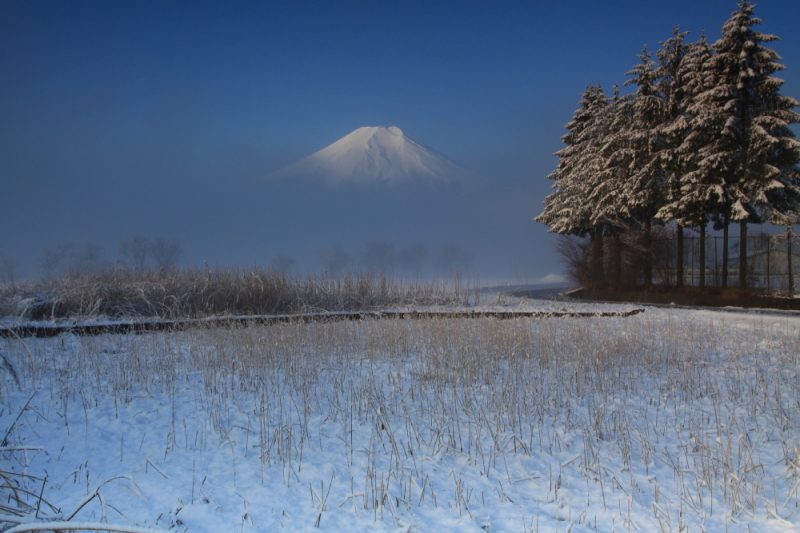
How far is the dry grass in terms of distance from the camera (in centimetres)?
1044

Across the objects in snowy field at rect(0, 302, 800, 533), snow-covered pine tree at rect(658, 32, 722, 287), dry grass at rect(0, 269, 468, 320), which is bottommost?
snowy field at rect(0, 302, 800, 533)

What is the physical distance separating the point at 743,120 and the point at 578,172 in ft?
23.2

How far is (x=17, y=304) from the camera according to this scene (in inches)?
389

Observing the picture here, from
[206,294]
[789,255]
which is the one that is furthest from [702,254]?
[206,294]

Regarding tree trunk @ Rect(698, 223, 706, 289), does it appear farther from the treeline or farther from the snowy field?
the snowy field

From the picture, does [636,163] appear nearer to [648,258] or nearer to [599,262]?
[648,258]

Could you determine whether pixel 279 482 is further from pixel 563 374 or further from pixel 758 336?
pixel 758 336

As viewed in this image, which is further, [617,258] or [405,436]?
[617,258]

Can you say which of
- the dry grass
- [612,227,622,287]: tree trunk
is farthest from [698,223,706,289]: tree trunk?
the dry grass

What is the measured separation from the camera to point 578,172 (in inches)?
904

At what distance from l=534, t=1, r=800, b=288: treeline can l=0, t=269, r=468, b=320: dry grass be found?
31.1 ft

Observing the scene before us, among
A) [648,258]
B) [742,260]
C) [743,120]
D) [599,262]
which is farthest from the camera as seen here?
[599,262]

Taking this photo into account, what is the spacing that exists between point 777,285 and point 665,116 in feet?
25.6

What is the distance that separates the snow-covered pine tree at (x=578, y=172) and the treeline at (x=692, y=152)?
98mm
